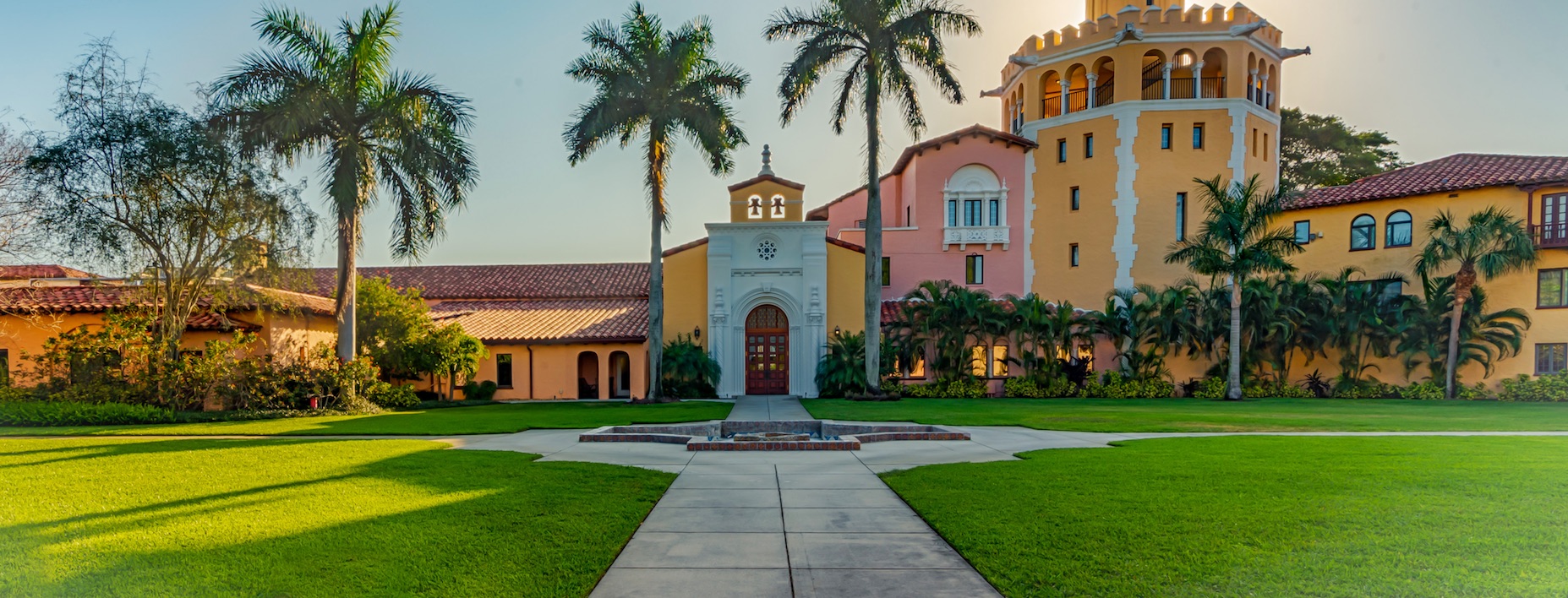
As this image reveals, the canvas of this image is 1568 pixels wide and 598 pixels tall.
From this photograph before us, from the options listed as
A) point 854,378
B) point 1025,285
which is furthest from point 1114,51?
point 854,378

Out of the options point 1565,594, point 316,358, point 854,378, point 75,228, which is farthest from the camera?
point 854,378

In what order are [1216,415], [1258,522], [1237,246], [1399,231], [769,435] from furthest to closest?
[1399,231] < [1237,246] < [1216,415] < [769,435] < [1258,522]

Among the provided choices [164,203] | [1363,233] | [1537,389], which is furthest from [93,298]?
[1537,389]

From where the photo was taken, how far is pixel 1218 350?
30.0 m

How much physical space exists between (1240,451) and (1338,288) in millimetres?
20903

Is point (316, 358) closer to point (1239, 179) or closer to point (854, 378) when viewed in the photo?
point (854, 378)

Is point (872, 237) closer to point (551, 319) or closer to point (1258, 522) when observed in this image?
point (551, 319)

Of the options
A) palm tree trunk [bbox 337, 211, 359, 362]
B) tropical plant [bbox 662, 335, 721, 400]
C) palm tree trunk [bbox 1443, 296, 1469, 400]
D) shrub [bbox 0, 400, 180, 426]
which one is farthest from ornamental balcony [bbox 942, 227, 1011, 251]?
shrub [bbox 0, 400, 180, 426]

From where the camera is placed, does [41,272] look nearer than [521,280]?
Yes

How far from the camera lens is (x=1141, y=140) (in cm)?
3167

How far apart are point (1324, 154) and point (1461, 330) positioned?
16901 millimetres

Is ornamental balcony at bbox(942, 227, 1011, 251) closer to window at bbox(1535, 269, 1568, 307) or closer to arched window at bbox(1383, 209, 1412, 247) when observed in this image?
arched window at bbox(1383, 209, 1412, 247)

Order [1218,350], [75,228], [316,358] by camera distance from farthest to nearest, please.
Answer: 1. [1218,350]
2. [316,358]
3. [75,228]

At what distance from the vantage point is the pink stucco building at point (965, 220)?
108 feet
